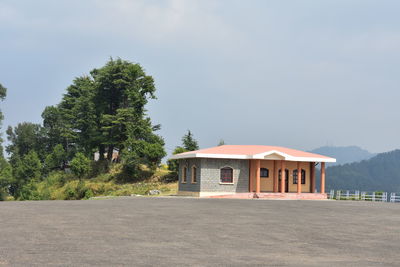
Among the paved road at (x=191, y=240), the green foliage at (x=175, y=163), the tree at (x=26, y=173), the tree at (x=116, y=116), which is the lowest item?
the paved road at (x=191, y=240)

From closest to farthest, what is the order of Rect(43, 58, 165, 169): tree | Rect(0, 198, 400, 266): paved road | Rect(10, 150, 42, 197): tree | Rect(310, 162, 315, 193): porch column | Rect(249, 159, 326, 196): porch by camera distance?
Rect(0, 198, 400, 266): paved road, Rect(249, 159, 326, 196): porch, Rect(310, 162, 315, 193): porch column, Rect(43, 58, 165, 169): tree, Rect(10, 150, 42, 197): tree

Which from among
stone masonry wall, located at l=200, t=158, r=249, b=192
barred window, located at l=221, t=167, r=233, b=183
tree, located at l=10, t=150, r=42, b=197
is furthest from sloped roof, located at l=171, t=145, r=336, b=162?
tree, located at l=10, t=150, r=42, b=197

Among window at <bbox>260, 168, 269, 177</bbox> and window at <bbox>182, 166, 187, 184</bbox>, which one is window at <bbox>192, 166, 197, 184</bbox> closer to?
window at <bbox>182, 166, 187, 184</bbox>

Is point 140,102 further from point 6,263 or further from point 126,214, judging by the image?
point 6,263

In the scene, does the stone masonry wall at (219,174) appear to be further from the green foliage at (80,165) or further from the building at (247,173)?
the green foliage at (80,165)

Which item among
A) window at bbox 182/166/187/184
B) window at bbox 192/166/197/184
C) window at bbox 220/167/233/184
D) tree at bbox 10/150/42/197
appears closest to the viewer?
window at bbox 220/167/233/184

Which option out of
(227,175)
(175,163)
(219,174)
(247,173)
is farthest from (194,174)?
(175,163)

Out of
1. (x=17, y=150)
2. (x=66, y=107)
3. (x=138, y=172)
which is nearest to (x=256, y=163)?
(x=138, y=172)

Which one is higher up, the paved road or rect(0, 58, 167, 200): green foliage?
rect(0, 58, 167, 200): green foliage

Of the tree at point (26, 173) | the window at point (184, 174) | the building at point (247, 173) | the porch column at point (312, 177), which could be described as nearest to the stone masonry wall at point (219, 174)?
the building at point (247, 173)

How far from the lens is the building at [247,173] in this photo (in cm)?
4172

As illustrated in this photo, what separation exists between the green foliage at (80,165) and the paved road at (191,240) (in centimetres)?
4683

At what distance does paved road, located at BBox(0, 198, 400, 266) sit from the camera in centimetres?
1040

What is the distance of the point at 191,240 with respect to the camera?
13.4 m
